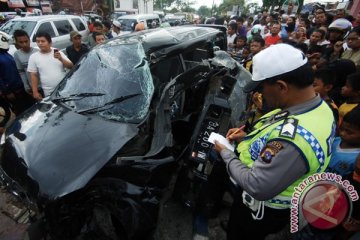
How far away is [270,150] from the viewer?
45.5 inches

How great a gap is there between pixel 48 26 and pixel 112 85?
21.9 ft

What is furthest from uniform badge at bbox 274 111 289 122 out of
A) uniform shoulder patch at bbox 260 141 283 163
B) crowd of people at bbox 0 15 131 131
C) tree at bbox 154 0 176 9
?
tree at bbox 154 0 176 9

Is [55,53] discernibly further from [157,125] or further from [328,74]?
[328,74]

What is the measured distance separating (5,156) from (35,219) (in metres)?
0.63

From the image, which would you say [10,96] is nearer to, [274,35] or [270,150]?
[270,150]

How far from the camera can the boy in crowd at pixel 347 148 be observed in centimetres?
161

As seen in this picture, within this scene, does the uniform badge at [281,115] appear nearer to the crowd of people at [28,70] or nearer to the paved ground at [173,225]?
the paved ground at [173,225]

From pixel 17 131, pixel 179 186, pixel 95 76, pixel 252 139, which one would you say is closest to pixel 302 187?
pixel 252 139

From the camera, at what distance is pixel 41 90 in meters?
3.87

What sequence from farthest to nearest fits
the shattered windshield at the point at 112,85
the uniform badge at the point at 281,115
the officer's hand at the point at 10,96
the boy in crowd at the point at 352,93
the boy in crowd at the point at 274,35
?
the boy in crowd at the point at 274,35 → the officer's hand at the point at 10,96 → the boy in crowd at the point at 352,93 → the shattered windshield at the point at 112,85 → the uniform badge at the point at 281,115

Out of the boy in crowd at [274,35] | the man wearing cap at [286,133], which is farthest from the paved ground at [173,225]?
the boy in crowd at [274,35]

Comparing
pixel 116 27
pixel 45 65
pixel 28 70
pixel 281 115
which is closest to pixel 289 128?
pixel 281 115

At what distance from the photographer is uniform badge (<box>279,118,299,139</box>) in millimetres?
1131

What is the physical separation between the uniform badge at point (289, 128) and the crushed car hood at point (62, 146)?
4.17 ft
